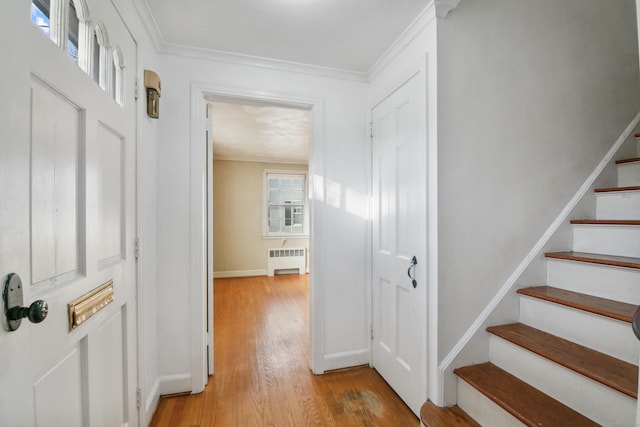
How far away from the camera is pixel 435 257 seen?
1501 mm

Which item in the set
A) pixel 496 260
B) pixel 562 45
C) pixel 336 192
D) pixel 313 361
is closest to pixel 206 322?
pixel 313 361

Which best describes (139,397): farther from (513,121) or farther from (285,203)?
(285,203)

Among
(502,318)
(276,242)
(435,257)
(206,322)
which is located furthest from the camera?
(276,242)

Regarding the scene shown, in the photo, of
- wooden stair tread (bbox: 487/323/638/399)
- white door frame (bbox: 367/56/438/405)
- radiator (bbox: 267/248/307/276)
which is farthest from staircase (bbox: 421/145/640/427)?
radiator (bbox: 267/248/307/276)

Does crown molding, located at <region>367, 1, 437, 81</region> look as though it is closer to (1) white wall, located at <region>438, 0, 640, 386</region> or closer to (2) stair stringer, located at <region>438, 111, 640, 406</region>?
(1) white wall, located at <region>438, 0, 640, 386</region>

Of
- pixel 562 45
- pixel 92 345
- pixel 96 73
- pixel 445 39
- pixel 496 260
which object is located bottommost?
pixel 92 345

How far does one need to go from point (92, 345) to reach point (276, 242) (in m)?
4.81

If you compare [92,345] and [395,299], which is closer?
[92,345]

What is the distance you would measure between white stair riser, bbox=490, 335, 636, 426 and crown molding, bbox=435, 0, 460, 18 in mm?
1799

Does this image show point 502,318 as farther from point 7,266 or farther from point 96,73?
point 96,73

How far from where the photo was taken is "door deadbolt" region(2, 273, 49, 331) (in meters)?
0.59

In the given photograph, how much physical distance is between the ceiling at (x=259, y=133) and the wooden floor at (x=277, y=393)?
2106 millimetres

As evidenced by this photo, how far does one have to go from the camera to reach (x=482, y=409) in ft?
4.48

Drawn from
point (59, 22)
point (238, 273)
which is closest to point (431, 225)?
point (59, 22)
